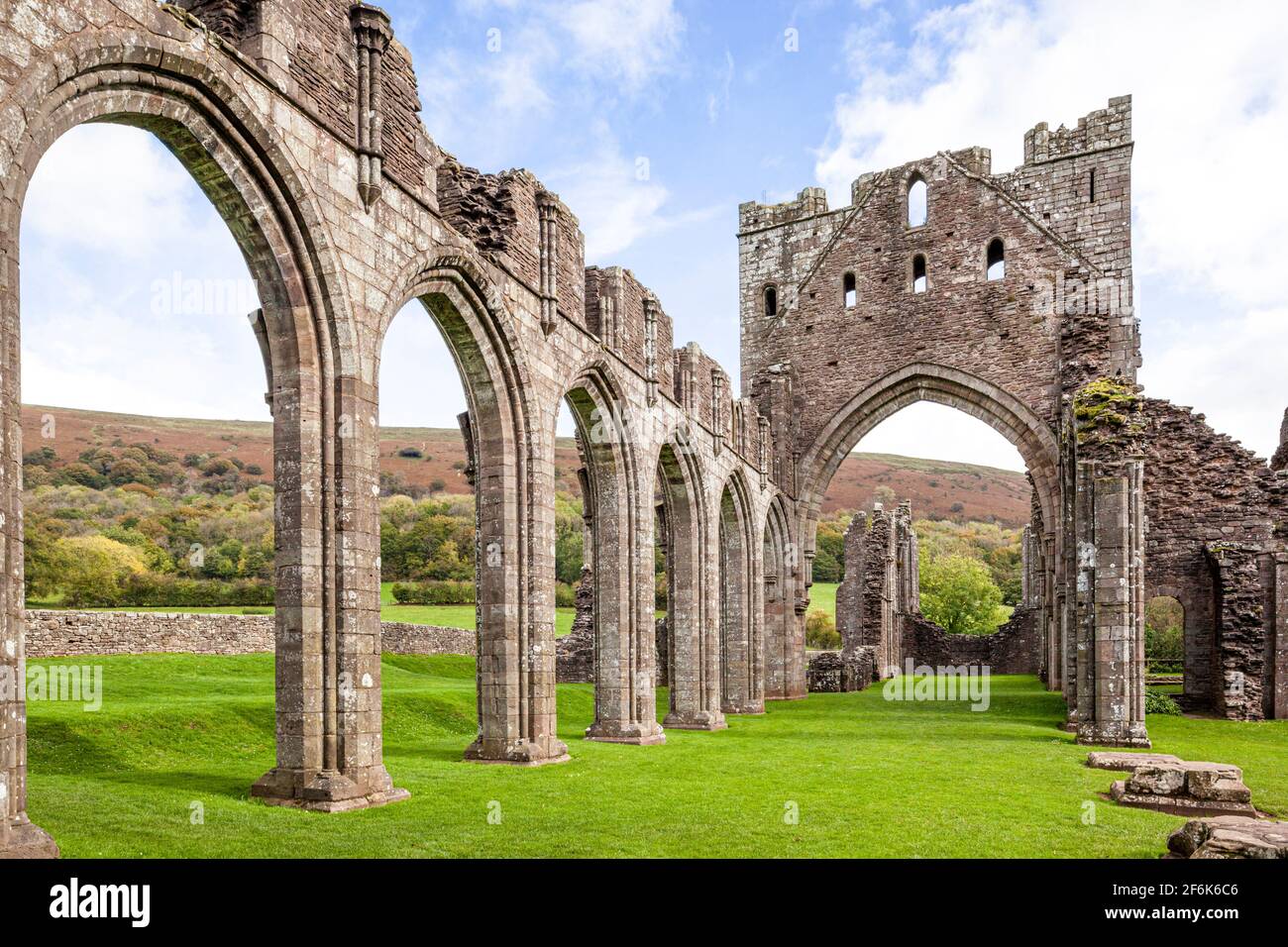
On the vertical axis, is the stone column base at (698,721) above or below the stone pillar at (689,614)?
below

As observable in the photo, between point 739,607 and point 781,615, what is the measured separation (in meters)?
4.33

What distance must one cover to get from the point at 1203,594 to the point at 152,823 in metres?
19.2

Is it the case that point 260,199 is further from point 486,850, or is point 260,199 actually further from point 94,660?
point 94,660

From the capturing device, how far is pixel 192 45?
6.80 metres

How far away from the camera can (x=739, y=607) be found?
69.3 ft

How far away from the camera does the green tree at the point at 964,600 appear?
5331 cm

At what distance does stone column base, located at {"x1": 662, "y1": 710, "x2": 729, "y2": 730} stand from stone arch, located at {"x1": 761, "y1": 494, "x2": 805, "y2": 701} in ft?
24.9

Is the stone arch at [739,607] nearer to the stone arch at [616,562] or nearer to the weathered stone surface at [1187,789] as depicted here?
the stone arch at [616,562]

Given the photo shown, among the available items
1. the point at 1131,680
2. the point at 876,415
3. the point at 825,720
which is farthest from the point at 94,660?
the point at 876,415

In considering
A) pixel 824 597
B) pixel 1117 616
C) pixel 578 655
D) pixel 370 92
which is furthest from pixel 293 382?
pixel 824 597

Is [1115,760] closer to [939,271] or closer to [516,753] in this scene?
[516,753]

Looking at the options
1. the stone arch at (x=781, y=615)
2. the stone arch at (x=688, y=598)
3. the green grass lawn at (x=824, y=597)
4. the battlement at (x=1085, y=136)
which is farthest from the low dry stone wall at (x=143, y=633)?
the green grass lawn at (x=824, y=597)

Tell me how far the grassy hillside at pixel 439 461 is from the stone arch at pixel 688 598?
32369 mm

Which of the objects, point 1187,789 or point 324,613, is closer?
point 324,613
